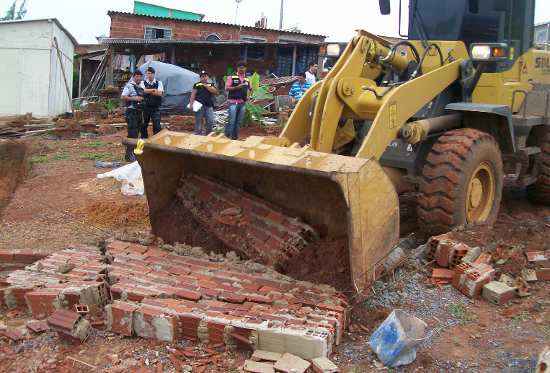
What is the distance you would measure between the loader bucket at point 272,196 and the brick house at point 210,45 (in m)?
19.4

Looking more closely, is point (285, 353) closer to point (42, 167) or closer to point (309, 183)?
point (309, 183)

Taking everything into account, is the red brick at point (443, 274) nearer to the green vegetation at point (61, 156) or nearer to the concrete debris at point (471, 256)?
the concrete debris at point (471, 256)

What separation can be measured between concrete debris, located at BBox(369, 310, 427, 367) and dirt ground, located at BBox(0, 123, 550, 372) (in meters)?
0.07

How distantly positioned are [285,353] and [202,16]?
36.9 meters

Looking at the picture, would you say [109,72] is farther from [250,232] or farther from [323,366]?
[323,366]

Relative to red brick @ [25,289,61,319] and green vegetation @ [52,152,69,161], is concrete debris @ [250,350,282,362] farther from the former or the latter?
green vegetation @ [52,152,69,161]

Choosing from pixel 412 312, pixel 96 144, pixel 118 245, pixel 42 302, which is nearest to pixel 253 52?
pixel 96 144

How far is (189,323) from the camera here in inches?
154

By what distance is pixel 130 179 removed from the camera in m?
8.62

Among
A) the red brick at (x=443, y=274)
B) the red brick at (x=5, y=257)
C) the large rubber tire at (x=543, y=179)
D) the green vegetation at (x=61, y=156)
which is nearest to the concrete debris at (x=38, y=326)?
the red brick at (x=5, y=257)

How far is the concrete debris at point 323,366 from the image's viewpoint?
11.6 ft

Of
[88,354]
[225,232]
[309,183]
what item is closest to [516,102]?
[309,183]

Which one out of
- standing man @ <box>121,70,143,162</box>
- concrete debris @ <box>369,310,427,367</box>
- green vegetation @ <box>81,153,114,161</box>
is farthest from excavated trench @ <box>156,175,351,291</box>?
green vegetation @ <box>81,153,114,161</box>

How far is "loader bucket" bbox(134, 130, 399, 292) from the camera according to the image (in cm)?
409
